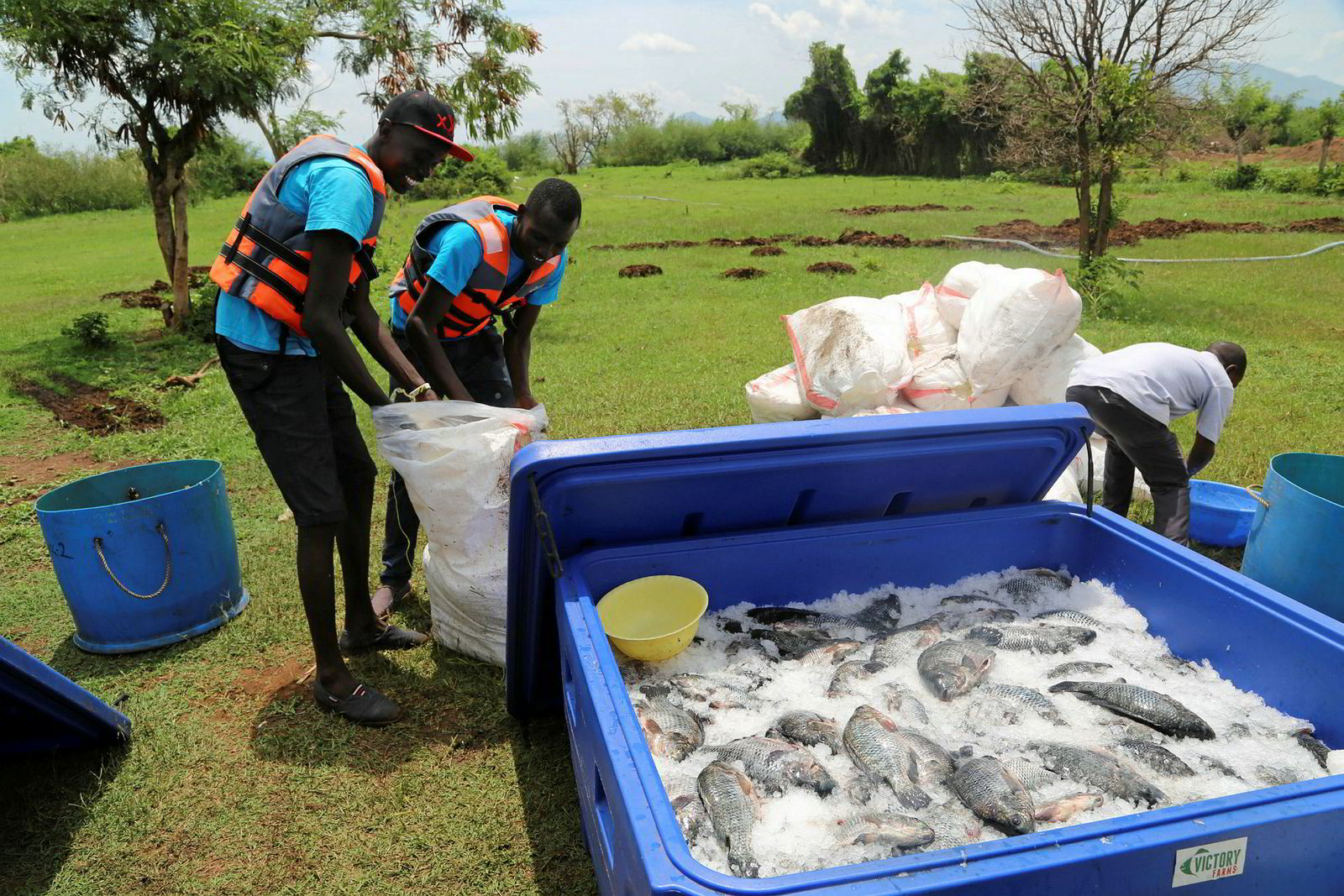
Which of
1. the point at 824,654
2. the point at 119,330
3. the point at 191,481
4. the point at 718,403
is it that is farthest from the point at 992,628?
the point at 119,330

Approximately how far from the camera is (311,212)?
92.4 inches

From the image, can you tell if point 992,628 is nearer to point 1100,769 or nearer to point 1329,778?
point 1100,769

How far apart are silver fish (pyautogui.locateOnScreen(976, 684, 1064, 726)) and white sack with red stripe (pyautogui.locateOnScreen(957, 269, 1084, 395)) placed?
7.72 feet

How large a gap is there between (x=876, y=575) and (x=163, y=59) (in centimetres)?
793

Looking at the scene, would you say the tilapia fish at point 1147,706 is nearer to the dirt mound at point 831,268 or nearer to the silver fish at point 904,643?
the silver fish at point 904,643

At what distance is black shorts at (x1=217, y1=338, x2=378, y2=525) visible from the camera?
2508 millimetres

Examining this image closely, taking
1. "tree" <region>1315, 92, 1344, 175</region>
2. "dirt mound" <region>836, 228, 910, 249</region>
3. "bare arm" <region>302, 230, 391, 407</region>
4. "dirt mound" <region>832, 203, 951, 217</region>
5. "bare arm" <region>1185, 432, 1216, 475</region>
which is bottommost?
"bare arm" <region>1185, 432, 1216, 475</region>

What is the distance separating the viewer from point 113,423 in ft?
19.4

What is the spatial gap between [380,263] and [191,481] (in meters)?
10.7

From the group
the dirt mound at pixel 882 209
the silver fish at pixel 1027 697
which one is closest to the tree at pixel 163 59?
the silver fish at pixel 1027 697

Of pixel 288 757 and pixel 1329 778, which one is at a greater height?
pixel 1329 778

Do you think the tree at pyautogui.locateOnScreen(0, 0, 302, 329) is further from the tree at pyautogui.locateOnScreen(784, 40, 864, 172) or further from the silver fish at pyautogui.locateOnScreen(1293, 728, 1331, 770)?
the tree at pyautogui.locateOnScreen(784, 40, 864, 172)

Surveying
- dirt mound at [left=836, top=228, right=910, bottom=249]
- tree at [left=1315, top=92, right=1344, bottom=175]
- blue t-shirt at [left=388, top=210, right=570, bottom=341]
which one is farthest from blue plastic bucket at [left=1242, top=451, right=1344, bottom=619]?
tree at [left=1315, top=92, right=1344, bottom=175]

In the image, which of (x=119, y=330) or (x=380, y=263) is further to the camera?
(x=380, y=263)
